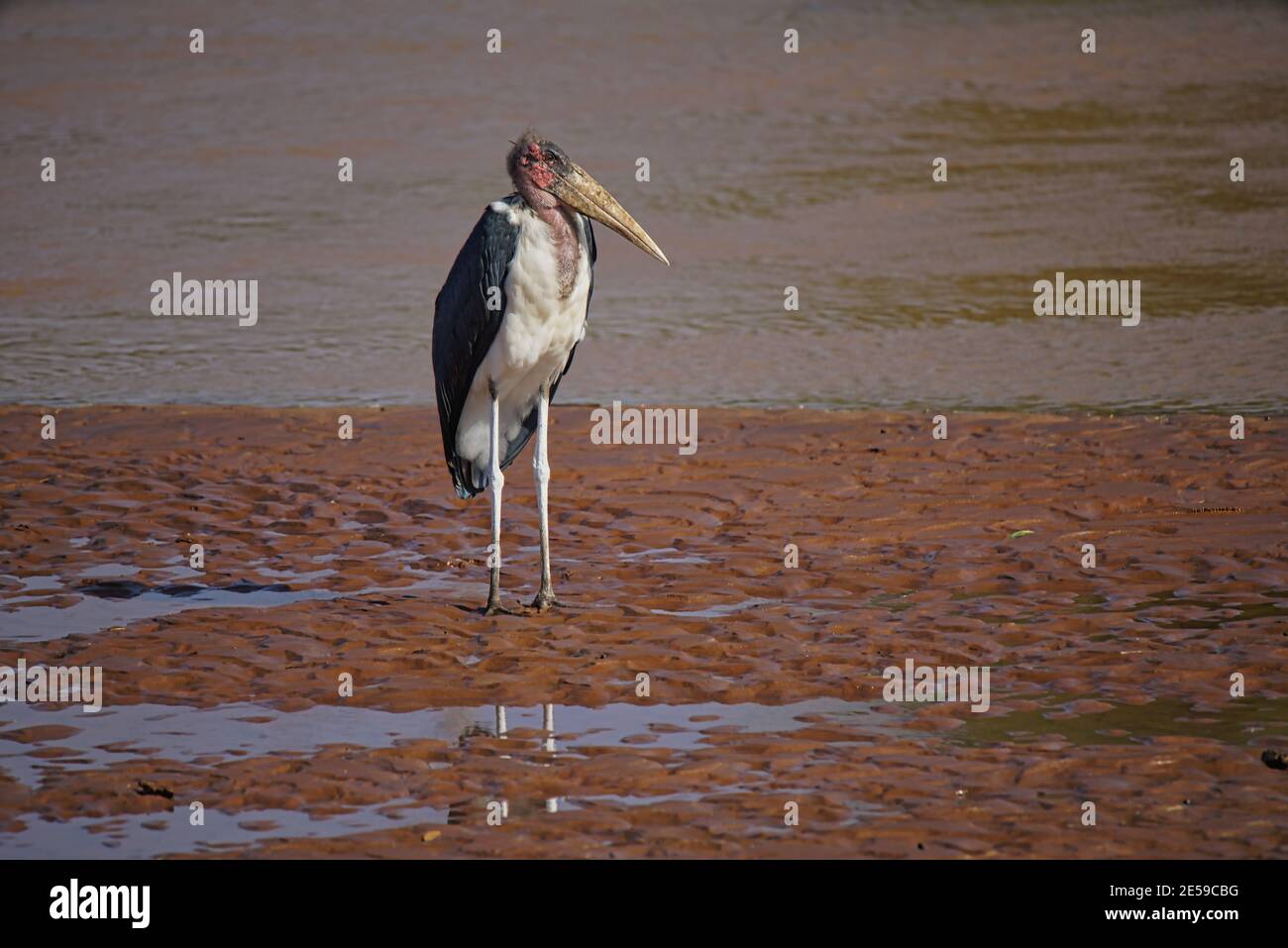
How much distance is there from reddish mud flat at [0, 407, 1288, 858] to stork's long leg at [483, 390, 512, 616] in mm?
105

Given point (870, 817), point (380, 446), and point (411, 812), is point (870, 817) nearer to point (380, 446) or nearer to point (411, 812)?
point (411, 812)

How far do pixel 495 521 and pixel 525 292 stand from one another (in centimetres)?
102

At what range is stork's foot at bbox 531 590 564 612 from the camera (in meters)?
7.78

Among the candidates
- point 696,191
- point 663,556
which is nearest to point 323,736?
point 663,556

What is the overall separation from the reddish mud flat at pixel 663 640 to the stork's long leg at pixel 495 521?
0.34ft

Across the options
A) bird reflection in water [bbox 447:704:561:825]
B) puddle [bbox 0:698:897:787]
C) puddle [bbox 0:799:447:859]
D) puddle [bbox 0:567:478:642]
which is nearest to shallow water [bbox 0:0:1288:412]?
puddle [bbox 0:567:478:642]

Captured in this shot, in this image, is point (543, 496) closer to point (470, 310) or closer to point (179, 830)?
point (470, 310)

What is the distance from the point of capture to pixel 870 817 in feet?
18.0

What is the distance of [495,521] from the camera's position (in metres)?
7.76

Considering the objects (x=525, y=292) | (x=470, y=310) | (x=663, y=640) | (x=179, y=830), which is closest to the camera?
(x=179, y=830)

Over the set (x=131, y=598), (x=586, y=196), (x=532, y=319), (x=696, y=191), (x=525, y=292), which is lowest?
(x=131, y=598)

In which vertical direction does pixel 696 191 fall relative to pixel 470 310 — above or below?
above

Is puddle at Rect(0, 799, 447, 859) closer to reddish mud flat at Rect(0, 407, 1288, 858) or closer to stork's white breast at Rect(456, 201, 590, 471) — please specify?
reddish mud flat at Rect(0, 407, 1288, 858)
